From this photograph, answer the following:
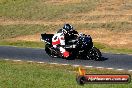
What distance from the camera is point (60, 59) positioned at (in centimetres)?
2472

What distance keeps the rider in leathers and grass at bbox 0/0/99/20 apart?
2018cm

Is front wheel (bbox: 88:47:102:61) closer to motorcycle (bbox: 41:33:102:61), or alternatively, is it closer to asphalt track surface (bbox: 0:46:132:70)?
motorcycle (bbox: 41:33:102:61)

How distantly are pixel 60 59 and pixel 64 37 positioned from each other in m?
1.39

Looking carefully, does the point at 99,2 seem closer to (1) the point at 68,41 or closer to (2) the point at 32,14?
(2) the point at 32,14

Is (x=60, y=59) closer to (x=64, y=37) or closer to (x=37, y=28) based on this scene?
(x=64, y=37)

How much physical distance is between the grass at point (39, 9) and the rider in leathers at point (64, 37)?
20177 millimetres

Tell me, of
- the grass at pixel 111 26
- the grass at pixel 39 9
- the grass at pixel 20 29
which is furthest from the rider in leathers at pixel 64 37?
the grass at pixel 39 9

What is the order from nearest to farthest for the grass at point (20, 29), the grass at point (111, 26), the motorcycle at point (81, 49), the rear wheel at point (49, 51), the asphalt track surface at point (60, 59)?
1. the asphalt track surface at point (60, 59)
2. the motorcycle at point (81, 49)
3. the rear wheel at point (49, 51)
4. the grass at point (20, 29)
5. the grass at point (111, 26)

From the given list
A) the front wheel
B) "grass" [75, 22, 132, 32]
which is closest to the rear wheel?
the front wheel

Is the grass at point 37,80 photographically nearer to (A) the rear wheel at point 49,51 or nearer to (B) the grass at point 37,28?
(A) the rear wheel at point 49,51

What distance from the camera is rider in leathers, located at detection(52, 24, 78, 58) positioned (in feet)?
81.8

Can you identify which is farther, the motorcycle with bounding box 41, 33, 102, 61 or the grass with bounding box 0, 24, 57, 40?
the grass with bounding box 0, 24, 57, 40

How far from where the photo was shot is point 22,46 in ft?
96.6

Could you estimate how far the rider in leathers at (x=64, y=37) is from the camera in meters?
24.9
